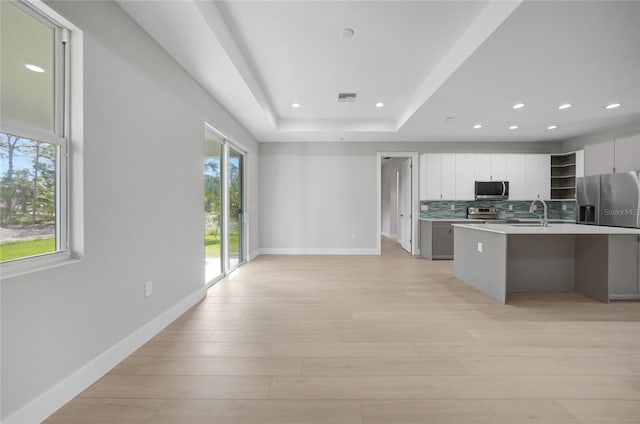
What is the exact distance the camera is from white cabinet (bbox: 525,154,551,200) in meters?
6.15

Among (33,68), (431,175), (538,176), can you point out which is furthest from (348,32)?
(538,176)

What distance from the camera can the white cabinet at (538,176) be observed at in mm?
6152

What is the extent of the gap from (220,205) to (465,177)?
17.1 ft

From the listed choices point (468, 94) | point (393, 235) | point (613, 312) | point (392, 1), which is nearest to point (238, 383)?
point (392, 1)

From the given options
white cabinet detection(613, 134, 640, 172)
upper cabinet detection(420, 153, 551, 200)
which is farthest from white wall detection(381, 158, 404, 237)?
white cabinet detection(613, 134, 640, 172)

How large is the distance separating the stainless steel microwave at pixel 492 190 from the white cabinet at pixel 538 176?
1.71 ft

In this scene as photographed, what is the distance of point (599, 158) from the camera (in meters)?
5.07

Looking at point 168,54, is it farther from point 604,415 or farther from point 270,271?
point 604,415

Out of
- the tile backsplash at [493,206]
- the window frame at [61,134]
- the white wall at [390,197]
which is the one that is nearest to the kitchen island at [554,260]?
the tile backsplash at [493,206]

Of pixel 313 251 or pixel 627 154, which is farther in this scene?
pixel 313 251

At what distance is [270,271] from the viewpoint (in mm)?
4840

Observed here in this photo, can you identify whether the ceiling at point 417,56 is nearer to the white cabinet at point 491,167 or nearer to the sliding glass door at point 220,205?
the sliding glass door at point 220,205

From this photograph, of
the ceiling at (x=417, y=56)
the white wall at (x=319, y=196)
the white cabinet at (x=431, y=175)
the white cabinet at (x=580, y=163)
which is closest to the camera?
the ceiling at (x=417, y=56)

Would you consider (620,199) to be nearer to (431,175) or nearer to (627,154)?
(627,154)
